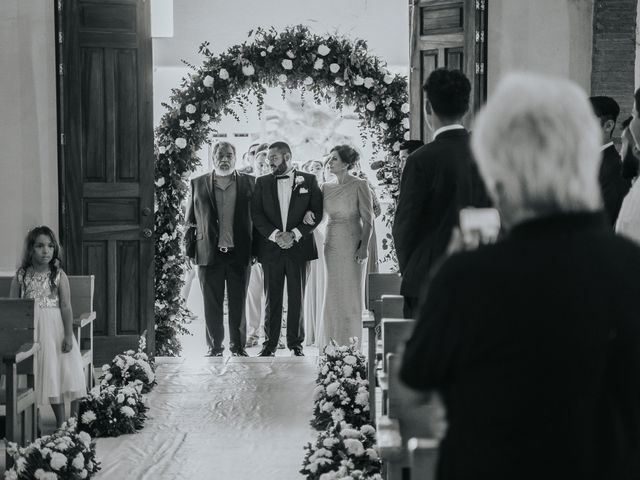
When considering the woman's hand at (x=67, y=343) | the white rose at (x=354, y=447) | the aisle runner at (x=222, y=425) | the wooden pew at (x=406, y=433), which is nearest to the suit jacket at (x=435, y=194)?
the white rose at (x=354, y=447)

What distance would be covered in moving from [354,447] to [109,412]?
2408 millimetres

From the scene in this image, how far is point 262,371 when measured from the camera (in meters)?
8.53

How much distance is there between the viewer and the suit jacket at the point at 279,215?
9.19m

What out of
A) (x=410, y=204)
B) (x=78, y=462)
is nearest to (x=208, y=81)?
(x=78, y=462)

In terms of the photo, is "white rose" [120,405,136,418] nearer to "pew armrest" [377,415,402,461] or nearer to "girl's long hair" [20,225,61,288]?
"girl's long hair" [20,225,61,288]

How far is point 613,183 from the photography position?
5316 millimetres

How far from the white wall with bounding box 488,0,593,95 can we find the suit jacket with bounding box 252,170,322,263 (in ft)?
6.10

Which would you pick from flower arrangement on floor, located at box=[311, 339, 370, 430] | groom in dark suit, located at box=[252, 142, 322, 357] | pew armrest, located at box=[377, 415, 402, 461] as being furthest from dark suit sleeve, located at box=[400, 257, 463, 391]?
groom in dark suit, located at box=[252, 142, 322, 357]

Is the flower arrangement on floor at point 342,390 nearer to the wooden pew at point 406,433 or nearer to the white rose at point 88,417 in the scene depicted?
the white rose at point 88,417

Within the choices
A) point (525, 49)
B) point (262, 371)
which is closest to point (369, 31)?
point (525, 49)

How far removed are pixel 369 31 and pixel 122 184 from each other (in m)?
6.93

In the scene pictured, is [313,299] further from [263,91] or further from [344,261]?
[263,91]

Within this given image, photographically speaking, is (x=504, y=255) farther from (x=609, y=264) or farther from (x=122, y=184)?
(x=122, y=184)

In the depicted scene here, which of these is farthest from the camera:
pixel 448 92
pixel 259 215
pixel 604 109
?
pixel 259 215
